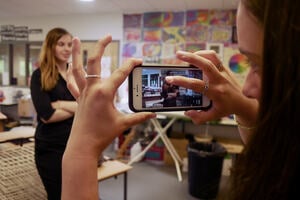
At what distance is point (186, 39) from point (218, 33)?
0.48 meters

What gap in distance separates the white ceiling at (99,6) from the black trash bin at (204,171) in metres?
1.90

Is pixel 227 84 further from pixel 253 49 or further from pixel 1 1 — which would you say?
pixel 1 1

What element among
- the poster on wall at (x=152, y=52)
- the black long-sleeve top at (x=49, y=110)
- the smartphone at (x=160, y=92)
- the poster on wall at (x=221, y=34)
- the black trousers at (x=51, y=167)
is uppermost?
the poster on wall at (x=221, y=34)

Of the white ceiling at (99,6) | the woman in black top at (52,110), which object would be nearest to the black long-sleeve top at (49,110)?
the woman in black top at (52,110)

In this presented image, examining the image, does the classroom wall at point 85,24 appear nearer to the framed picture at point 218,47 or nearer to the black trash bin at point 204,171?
the framed picture at point 218,47

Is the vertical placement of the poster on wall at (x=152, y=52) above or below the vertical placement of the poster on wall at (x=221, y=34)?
below

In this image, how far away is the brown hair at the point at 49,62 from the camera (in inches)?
59.7

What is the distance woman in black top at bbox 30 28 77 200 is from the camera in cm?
144

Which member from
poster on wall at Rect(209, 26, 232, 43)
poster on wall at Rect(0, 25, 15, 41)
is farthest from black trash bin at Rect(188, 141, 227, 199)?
poster on wall at Rect(0, 25, 15, 41)

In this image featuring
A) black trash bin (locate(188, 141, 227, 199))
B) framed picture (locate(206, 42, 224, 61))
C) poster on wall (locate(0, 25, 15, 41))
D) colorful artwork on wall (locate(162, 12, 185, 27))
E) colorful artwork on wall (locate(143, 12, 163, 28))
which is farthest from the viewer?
poster on wall (locate(0, 25, 15, 41))

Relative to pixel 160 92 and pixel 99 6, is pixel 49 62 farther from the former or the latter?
pixel 99 6

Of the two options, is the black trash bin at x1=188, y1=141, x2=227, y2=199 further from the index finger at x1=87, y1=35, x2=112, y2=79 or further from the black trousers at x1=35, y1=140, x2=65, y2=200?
the index finger at x1=87, y1=35, x2=112, y2=79

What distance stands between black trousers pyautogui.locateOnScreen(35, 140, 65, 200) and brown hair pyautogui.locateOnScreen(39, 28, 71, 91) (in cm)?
36

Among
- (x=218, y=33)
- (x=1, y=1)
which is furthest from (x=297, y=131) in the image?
(x=1, y=1)
